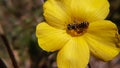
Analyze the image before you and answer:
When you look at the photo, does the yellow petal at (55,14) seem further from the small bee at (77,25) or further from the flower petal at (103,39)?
the flower petal at (103,39)

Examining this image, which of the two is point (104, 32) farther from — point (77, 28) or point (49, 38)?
point (49, 38)

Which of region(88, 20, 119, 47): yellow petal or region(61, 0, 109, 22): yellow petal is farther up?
region(61, 0, 109, 22): yellow petal

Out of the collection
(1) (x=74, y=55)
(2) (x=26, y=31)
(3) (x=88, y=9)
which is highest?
(3) (x=88, y=9)

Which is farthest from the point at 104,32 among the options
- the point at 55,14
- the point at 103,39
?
the point at 55,14

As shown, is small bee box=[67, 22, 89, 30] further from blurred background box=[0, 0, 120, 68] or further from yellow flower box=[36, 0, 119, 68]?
blurred background box=[0, 0, 120, 68]

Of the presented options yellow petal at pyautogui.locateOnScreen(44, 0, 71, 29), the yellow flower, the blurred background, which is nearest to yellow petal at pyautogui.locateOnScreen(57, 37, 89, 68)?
the yellow flower

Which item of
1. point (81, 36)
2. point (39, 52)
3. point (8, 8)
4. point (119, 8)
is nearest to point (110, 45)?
point (81, 36)

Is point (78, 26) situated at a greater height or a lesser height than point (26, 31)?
greater
